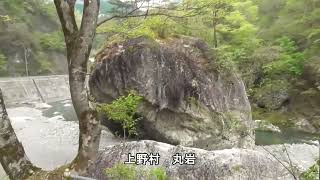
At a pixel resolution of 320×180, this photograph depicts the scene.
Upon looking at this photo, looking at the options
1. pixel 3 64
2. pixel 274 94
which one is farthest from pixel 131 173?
pixel 3 64

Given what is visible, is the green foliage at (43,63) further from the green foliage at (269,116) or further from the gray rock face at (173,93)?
the gray rock face at (173,93)

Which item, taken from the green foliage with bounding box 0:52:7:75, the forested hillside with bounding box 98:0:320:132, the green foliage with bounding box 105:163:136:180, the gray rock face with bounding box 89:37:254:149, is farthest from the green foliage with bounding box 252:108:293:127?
the green foliage with bounding box 0:52:7:75

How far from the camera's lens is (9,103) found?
25.5 meters

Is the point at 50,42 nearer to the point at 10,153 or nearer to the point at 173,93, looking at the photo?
the point at 173,93

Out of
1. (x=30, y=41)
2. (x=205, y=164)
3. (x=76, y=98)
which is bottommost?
(x=30, y=41)

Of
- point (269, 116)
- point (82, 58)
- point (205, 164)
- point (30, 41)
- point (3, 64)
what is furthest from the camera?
point (30, 41)

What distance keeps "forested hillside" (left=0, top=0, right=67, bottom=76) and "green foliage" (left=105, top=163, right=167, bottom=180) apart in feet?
91.5

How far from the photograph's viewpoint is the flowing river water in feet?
36.6

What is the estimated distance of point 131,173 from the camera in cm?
510

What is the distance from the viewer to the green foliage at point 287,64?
22375mm

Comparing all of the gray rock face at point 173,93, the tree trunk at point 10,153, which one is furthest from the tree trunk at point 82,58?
the gray rock face at point 173,93

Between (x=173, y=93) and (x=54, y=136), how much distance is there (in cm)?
529

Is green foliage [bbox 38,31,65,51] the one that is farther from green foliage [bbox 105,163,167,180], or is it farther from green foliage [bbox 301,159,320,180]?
green foliage [bbox 301,159,320,180]

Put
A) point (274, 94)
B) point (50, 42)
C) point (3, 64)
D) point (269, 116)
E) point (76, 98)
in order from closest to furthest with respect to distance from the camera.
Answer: point (76, 98) → point (269, 116) → point (274, 94) → point (3, 64) → point (50, 42)
